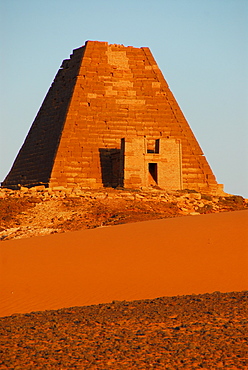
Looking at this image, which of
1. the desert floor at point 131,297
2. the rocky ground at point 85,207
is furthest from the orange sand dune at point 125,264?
the rocky ground at point 85,207

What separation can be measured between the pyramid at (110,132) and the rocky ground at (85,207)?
2.54 m

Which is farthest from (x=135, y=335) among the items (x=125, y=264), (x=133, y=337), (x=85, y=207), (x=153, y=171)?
(x=153, y=171)

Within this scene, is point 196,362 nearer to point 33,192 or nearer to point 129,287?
point 129,287

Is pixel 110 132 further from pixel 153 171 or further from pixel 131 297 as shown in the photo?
pixel 131 297

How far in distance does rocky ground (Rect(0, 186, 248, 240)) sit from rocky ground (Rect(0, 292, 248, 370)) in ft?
34.4

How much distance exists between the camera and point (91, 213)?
20.9 meters

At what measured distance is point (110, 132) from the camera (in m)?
30.8

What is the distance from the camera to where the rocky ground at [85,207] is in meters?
19.5

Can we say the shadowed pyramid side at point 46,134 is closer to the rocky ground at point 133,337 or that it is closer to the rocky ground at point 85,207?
the rocky ground at point 85,207

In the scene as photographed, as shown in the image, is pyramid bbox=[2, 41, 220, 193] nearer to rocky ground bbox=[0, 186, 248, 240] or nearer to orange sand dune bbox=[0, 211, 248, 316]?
rocky ground bbox=[0, 186, 248, 240]

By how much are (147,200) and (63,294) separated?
14627 mm

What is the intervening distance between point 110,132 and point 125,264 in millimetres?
20067

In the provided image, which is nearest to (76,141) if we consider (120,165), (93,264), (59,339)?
(120,165)

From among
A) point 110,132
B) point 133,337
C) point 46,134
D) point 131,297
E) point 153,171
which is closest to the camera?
point 133,337
